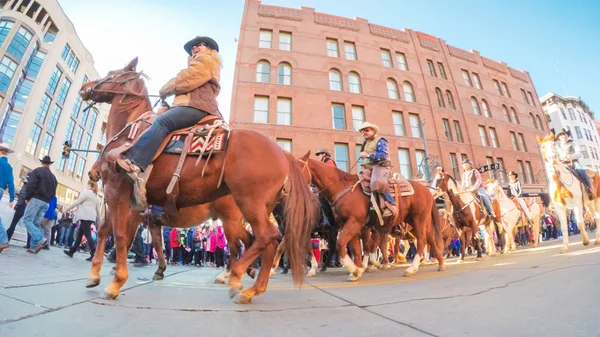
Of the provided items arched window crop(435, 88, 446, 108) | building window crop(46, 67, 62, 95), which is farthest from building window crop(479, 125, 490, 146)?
building window crop(46, 67, 62, 95)

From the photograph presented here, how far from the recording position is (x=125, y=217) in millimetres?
3129

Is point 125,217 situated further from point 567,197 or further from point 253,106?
point 253,106

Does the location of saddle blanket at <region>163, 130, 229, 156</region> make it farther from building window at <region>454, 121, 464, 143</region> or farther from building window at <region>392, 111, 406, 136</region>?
building window at <region>454, 121, 464, 143</region>

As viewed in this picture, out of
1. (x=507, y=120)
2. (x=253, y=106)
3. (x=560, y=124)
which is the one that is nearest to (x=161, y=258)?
(x=253, y=106)

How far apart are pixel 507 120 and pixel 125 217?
39.0 meters

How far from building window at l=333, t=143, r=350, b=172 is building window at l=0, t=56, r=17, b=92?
36295 mm

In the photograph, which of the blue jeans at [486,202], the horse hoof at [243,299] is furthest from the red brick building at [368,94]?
the horse hoof at [243,299]

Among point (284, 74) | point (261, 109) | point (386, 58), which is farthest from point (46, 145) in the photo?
point (386, 58)

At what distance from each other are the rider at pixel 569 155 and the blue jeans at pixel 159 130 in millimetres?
9290

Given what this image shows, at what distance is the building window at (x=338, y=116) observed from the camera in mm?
23375

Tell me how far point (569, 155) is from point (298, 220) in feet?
28.0

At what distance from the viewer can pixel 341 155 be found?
2253 cm

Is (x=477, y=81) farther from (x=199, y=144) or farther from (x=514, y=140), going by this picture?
(x=199, y=144)

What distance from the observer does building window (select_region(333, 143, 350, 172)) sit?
2225 centimetres
